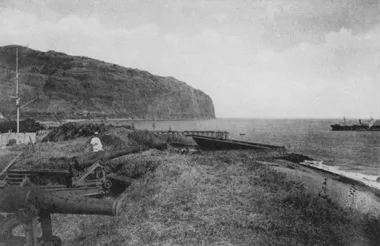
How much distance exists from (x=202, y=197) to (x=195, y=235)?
7.25ft

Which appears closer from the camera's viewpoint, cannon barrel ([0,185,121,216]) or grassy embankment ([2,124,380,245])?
cannon barrel ([0,185,121,216])

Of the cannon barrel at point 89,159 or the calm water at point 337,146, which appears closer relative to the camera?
the cannon barrel at point 89,159

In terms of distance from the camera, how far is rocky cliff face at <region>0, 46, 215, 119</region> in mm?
125250

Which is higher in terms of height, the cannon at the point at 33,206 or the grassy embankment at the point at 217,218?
the cannon at the point at 33,206

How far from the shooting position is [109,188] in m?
9.52

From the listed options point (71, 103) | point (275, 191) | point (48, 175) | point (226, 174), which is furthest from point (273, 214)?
point (71, 103)

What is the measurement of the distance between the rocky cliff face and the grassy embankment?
369ft

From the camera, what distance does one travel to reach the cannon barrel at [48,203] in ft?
13.8

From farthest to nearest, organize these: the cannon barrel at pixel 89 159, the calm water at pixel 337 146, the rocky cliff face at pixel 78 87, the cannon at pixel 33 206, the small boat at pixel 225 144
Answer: the rocky cliff face at pixel 78 87 → the calm water at pixel 337 146 → the small boat at pixel 225 144 → the cannon barrel at pixel 89 159 → the cannon at pixel 33 206

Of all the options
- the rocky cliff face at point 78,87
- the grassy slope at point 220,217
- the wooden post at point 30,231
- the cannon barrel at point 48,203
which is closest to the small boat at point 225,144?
the grassy slope at point 220,217

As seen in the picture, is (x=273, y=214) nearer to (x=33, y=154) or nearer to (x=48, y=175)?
(x=48, y=175)

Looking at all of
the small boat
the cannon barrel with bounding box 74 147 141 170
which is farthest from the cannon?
the small boat

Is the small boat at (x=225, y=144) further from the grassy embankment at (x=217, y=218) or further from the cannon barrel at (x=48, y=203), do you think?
the cannon barrel at (x=48, y=203)

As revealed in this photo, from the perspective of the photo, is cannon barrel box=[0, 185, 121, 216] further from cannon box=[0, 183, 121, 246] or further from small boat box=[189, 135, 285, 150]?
small boat box=[189, 135, 285, 150]
